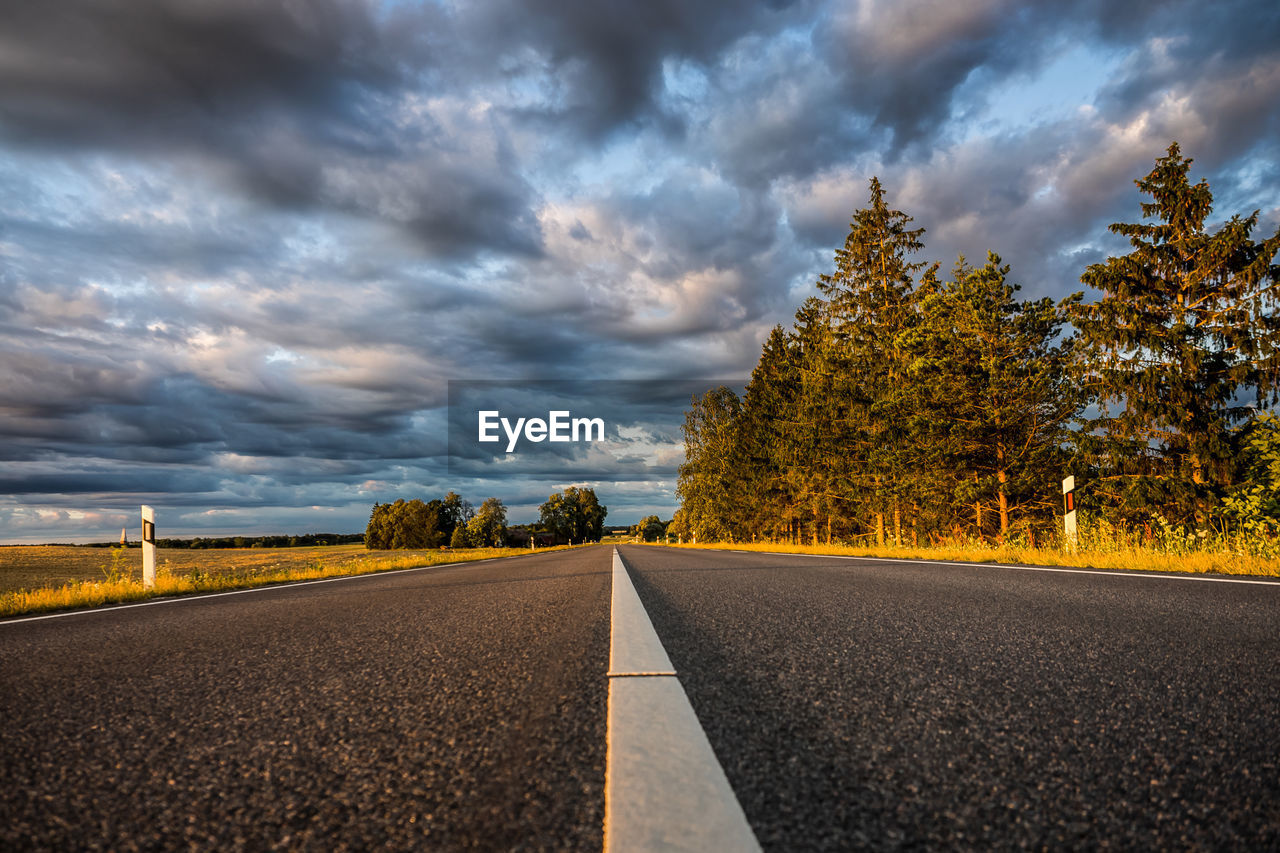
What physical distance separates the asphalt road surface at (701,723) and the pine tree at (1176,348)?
17081mm

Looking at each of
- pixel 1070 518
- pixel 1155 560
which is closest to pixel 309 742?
pixel 1155 560

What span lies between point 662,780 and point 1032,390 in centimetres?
2232

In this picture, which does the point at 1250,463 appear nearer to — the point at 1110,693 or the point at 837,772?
the point at 1110,693

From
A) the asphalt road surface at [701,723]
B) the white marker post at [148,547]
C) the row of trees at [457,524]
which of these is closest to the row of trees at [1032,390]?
the asphalt road surface at [701,723]

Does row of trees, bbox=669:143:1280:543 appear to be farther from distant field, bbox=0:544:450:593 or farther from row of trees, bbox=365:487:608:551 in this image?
row of trees, bbox=365:487:608:551

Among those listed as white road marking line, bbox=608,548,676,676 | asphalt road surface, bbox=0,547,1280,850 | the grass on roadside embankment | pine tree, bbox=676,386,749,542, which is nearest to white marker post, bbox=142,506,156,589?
asphalt road surface, bbox=0,547,1280,850

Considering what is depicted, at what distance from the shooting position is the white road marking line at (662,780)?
37.8 inches

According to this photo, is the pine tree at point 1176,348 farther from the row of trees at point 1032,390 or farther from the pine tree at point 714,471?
the pine tree at point 714,471

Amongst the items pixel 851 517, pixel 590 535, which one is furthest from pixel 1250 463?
pixel 590 535

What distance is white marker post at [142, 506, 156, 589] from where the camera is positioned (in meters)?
7.36

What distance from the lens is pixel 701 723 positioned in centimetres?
159

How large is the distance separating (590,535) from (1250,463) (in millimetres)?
Result: 122774

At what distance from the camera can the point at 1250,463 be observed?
1548cm

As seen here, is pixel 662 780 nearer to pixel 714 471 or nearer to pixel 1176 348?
pixel 1176 348
